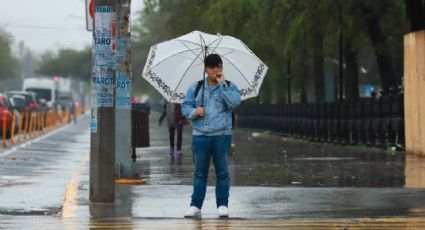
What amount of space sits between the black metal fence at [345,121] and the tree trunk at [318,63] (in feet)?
4.95

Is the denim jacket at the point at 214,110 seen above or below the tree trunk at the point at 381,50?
below

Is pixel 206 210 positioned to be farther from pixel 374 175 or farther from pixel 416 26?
pixel 416 26

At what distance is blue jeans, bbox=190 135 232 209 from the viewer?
12.3m

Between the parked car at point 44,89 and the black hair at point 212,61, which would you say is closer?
the black hair at point 212,61

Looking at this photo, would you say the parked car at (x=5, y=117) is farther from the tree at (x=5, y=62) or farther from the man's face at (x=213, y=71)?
the tree at (x=5, y=62)

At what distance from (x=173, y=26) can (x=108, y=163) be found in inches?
1146

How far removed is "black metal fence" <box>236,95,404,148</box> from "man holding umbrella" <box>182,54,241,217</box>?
15078mm

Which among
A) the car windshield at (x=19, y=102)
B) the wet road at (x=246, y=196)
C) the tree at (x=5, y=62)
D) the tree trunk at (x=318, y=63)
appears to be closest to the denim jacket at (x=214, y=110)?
the wet road at (x=246, y=196)

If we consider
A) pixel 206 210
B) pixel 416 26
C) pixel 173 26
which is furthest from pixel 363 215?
pixel 173 26

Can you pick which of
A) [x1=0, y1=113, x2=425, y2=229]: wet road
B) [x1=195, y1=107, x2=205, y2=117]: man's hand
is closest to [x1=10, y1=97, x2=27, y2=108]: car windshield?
[x1=0, y1=113, x2=425, y2=229]: wet road

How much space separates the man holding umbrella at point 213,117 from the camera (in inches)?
480

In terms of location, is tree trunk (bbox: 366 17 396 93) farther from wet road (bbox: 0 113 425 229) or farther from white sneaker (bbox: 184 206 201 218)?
white sneaker (bbox: 184 206 201 218)

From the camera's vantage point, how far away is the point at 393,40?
3666cm

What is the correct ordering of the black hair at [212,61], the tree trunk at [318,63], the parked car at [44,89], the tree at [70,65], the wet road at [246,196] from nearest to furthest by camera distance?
the wet road at [246,196]
the black hair at [212,61]
the tree trunk at [318,63]
the parked car at [44,89]
the tree at [70,65]
